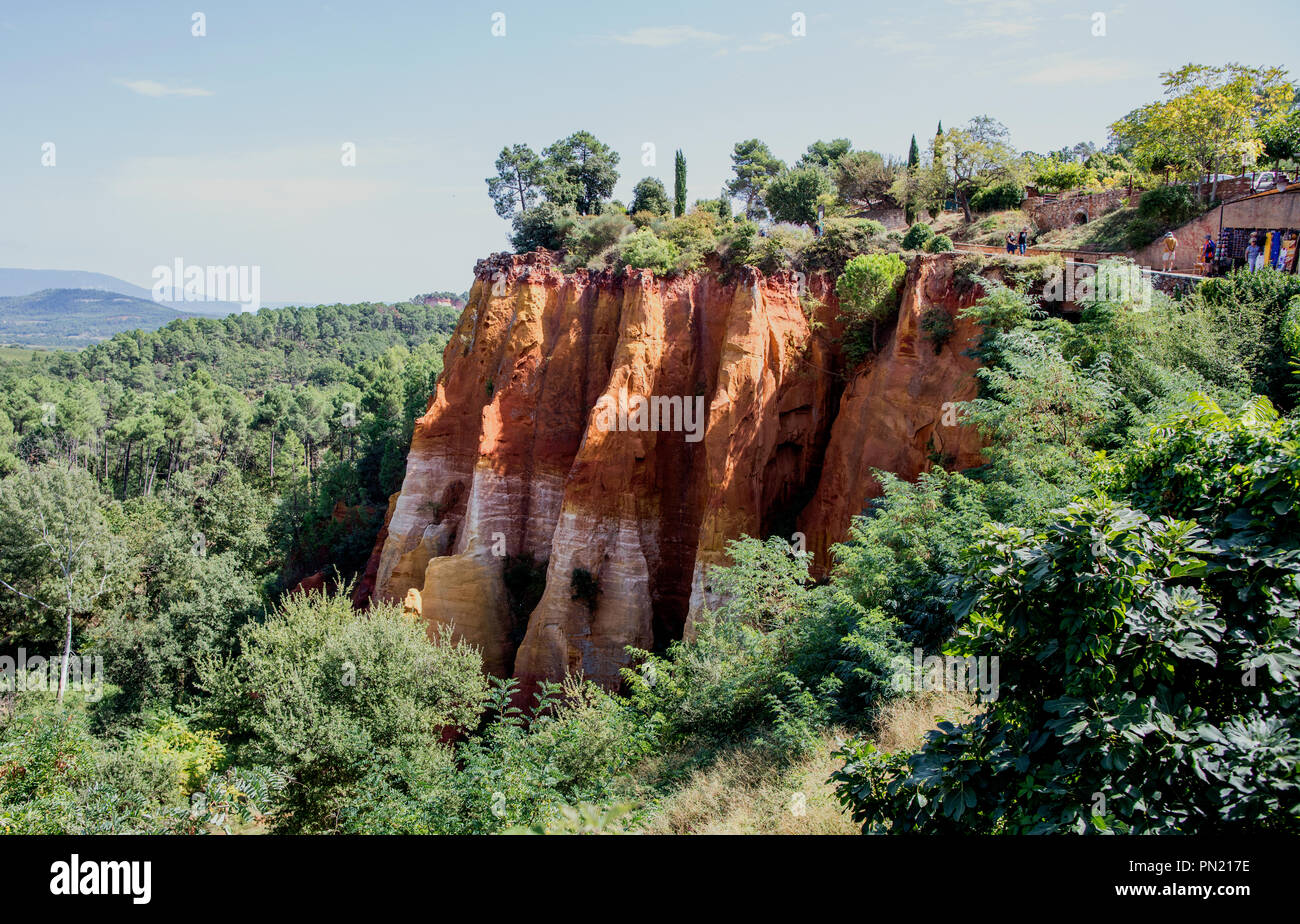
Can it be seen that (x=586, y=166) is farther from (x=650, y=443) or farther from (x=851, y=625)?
(x=851, y=625)

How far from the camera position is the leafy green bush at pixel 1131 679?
448cm

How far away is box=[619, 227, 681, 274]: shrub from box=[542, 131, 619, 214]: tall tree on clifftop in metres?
12.1

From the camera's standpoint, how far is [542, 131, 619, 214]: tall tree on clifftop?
34.4 metres

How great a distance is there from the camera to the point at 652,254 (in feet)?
71.5

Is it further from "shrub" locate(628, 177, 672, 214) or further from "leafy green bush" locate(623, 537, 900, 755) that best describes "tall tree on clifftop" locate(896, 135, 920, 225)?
"leafy green bush" locate(623, 537, 900, 755)

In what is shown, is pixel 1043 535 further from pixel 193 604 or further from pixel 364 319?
pixel 364 319

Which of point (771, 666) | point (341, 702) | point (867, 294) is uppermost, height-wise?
point (867, 294)

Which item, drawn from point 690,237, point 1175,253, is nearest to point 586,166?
point 690,237

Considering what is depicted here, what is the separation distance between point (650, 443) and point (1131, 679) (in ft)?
53.3

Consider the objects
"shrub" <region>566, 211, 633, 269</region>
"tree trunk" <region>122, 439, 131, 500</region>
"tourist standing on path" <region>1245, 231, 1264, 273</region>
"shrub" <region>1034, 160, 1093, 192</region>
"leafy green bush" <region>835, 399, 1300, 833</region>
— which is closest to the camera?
"leafy green bush" <region>835, 399, 1300, 833</region>

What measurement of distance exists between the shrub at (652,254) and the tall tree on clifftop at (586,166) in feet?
39.7

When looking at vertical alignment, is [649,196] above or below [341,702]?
above

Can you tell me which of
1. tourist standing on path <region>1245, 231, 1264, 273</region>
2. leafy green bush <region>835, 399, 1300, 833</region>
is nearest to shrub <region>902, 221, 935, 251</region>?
tourist standing on path <region>1245, 231, 1264, 273</region>
